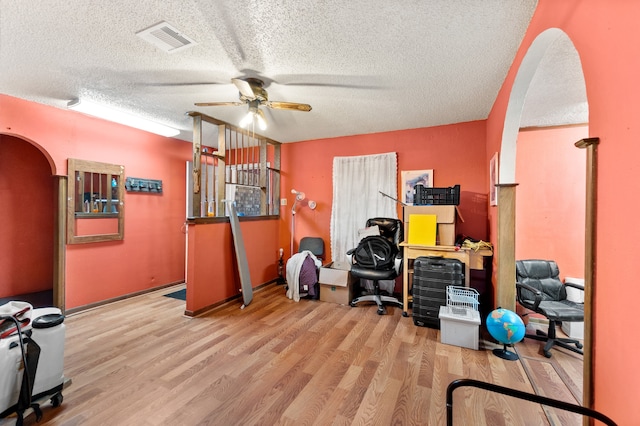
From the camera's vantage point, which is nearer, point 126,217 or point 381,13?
point 381,13

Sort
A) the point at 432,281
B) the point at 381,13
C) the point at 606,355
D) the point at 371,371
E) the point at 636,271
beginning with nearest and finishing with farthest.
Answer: the point at 636,271, the point at 606,355, the point at 381,13, the point at 371,371, the point at 432,281

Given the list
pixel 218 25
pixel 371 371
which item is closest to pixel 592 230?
pixel 371 371

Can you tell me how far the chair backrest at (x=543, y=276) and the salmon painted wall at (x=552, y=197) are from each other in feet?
0.90

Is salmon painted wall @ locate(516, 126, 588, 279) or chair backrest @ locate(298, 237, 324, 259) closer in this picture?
salmon painted wall @ locate(516, 126, 588, 279)

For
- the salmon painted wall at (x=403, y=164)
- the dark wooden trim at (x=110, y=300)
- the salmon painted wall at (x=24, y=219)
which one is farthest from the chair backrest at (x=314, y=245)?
the salmon painted wall at (x=24, y=219)

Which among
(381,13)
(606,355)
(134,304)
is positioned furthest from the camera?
(134,304)

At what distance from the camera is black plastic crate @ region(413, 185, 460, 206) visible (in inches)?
133

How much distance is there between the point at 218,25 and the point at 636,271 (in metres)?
2.43

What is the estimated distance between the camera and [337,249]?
15.1 ft

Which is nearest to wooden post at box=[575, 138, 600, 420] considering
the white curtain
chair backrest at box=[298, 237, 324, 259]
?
the white curtain

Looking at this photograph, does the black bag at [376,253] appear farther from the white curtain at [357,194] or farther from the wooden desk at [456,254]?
the white curtain at [357,194]

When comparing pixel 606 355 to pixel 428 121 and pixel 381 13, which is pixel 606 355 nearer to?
pixel 381 13

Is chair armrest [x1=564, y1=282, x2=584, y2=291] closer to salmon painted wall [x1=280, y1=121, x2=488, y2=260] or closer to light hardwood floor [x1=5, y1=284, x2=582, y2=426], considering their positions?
light hardwood floor [x1=5, y1=284, x2=582, y2=426]

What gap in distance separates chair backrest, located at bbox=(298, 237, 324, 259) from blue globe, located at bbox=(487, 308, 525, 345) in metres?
2.74
